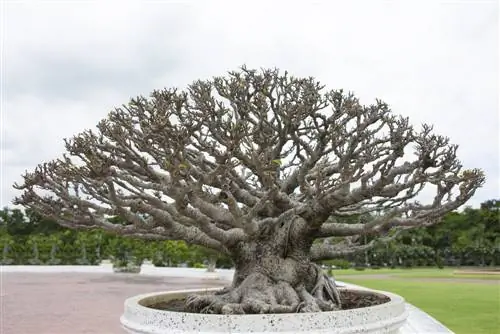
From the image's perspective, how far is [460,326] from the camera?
1019 cm

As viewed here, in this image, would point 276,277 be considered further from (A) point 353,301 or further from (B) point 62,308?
(B) point 62,308

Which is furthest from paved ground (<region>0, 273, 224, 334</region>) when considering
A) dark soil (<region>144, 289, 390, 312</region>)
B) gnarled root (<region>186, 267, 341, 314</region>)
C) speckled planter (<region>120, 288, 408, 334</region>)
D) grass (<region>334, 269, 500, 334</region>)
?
grass (<region>334, 269, 500, 334</region>)

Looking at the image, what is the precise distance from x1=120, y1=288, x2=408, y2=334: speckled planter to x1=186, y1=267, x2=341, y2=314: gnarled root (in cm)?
91

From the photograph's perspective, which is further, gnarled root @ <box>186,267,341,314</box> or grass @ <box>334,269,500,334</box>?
grass @ <box>334,269,500,334</box>

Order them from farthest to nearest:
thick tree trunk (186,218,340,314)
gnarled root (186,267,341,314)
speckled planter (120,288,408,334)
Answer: thick tree trunk (186,218,340,314), gnarled root (186,267,341,314), speckled planter (120,288,408,334)

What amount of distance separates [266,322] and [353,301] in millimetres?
3607

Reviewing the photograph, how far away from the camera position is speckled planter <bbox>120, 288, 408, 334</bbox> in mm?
5492

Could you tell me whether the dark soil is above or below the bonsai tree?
below

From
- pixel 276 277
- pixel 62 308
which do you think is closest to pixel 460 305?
pixel 276 277

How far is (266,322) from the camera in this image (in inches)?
216

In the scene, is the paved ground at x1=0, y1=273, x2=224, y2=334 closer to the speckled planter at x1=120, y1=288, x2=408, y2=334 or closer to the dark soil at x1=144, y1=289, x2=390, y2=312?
the dark soil at x1=144, y1=289, x2=390, y2=312

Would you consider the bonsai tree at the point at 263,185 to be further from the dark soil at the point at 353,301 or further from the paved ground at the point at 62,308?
the paved ground at the point at 62,308

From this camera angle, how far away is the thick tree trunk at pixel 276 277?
23.5ft

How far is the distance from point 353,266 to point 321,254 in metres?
32.2
